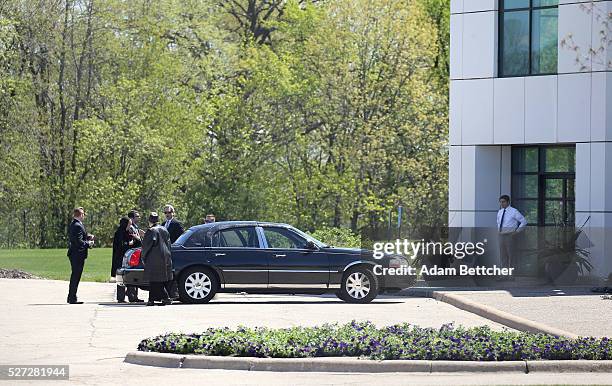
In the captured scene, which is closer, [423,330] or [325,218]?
[423,330]

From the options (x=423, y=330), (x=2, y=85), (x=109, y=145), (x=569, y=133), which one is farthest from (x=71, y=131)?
(x=423, y=330)

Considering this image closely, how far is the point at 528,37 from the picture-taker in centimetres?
3375

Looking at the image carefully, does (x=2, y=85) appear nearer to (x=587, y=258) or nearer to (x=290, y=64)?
(x=290, y=64)

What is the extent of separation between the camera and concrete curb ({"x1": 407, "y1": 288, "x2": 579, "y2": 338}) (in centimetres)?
1878

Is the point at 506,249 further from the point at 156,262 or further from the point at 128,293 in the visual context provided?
the point at 156,262

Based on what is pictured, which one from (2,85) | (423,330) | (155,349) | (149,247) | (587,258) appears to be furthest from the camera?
(2,85)

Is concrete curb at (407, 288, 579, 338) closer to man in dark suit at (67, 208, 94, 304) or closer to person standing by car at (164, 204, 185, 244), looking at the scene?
person standing by car at (164, 204, 185, 244)

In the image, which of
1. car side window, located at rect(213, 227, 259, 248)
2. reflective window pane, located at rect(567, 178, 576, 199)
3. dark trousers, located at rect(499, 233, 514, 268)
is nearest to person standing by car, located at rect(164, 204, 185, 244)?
car side window, located at rect(213, 227, 259, 248)

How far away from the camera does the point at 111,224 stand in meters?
62.2

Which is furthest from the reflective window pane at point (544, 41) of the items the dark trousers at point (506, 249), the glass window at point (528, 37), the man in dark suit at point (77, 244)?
the man in dark suit at point (77, 244)

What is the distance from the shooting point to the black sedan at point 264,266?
82.3ft

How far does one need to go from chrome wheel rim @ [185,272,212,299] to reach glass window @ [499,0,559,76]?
470 inches

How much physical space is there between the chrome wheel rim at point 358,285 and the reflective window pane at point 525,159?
1024cm

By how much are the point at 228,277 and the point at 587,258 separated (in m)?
9.72
